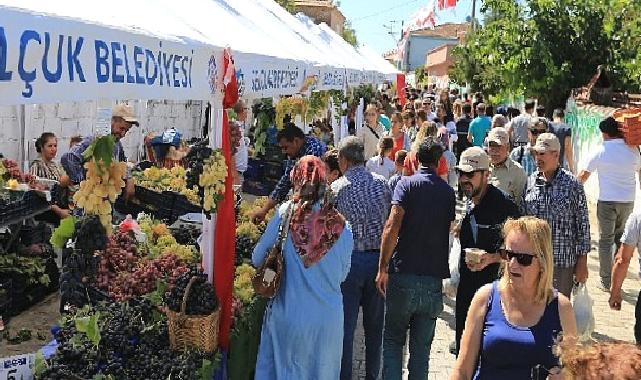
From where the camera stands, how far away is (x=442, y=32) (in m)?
101

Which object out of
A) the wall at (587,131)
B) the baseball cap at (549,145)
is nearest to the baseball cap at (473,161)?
the baseball cap at (549,145)

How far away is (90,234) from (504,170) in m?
3.41

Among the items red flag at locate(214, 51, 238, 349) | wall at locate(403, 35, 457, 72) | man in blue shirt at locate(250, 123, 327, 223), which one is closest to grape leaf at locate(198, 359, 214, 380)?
red flag at locate(214, 51, 238, 349)

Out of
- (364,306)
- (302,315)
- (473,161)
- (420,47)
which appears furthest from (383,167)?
(420,47)

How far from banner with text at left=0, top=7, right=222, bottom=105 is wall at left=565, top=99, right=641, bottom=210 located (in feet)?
38.8

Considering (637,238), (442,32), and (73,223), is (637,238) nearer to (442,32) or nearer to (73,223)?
(73,223)

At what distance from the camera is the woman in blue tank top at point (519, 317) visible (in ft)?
10.0

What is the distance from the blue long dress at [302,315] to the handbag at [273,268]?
1.1 inches

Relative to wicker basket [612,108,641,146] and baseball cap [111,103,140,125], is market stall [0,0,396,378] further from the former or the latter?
wicker basket [612,108,641,146]

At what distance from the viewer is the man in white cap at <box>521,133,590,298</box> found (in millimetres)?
5191

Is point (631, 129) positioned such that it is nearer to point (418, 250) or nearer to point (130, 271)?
point (418, 250)

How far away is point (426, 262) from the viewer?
4.84 m

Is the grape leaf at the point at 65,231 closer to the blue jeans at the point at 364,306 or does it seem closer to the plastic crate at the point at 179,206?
the blue jeans at the point at 364,306

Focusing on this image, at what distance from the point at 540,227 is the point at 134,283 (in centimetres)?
245
